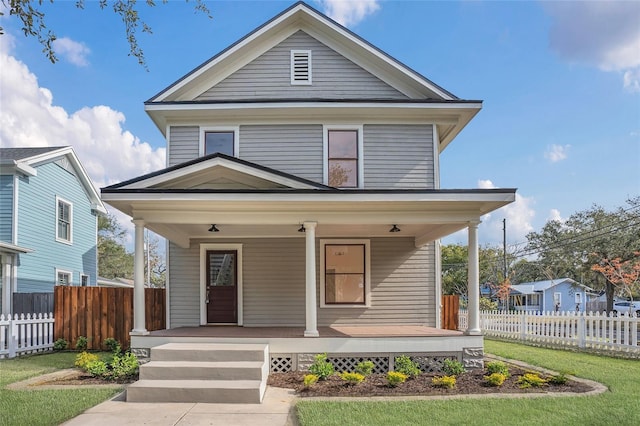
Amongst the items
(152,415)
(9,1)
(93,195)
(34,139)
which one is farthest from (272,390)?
(34,139)

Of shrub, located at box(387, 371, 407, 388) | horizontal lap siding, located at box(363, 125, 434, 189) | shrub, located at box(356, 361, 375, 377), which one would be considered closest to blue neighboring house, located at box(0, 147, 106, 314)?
horizontal lap siding, located at box(363, 125, 434, 189)

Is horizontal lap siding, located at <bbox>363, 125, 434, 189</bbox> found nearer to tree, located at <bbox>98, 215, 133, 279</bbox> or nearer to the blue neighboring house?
the blue neighboring house

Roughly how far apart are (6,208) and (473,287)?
13967 millimetres

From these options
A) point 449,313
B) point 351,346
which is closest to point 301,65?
point 351,346

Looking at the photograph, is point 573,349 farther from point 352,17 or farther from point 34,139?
point 34,139

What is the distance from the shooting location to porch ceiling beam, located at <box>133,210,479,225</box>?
837cm

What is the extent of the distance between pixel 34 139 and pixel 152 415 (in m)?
19.7

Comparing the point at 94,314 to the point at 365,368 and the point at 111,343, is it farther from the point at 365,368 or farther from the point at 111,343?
the point at 365,368

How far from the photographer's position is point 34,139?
20625mm

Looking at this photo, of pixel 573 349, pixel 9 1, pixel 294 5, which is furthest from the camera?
pixel 573 349

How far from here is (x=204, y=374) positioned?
6.86 meters

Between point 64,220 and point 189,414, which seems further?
point 64,220

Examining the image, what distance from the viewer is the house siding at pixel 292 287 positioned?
1051 centimetres

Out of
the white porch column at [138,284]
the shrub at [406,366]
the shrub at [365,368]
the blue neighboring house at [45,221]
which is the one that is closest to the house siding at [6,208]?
the blue neighboring house at [45,221]
